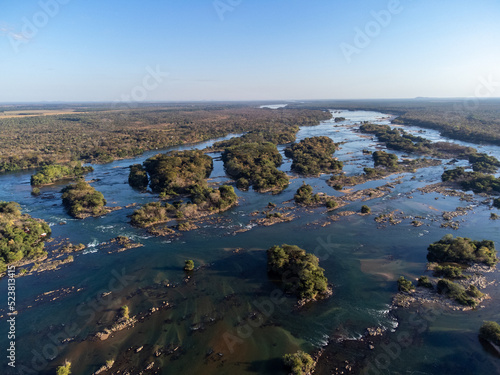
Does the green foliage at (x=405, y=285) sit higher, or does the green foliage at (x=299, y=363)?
the green foliage at (x=405, y=285)

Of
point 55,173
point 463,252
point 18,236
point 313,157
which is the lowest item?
point 463,252

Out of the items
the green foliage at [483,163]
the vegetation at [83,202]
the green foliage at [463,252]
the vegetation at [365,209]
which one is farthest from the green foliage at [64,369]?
the green foliage at [483,163]

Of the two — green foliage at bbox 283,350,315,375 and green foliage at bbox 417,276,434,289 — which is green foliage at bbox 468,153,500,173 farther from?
green foliage at bbox 283,350,315,375

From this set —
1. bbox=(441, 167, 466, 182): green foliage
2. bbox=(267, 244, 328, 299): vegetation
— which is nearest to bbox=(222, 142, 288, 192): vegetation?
bbox=(267, 244, 328, 299): vegetation

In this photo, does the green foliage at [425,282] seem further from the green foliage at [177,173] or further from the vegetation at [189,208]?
the green foliage at [177,173]

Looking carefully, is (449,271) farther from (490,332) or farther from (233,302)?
(233,302)

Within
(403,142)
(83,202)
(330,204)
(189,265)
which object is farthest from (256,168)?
(403,142)

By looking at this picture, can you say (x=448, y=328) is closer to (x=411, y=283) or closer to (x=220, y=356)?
(x=411, y=283)
